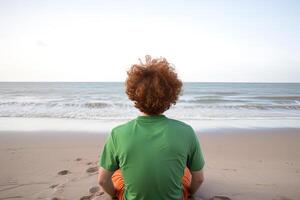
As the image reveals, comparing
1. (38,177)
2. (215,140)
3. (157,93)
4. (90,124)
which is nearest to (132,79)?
(157,93)

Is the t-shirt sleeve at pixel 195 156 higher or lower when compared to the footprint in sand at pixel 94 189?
higher

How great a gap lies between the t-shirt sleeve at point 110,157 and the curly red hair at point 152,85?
34 centimetres

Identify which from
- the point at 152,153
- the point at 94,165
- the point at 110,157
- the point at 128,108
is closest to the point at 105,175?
the point at 110,157

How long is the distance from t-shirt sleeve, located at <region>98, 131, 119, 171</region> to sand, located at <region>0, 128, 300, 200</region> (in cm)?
124

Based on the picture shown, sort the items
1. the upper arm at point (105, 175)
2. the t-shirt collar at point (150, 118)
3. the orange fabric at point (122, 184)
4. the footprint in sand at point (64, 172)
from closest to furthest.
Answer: the t-shirt collar at point (150, 118) → the upper arm at point (105, 175) → the orange fabric at point (122, 184) → the footprint in sand at point (64, 172)

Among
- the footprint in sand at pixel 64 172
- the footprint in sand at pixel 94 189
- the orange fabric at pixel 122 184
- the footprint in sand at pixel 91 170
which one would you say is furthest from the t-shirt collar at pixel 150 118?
the footprint in sand at pixel 64 172

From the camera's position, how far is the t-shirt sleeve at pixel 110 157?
1889 millimetres

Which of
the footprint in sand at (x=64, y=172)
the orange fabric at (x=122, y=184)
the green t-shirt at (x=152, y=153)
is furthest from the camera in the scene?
the footprint in sand at (x=64, y=172)

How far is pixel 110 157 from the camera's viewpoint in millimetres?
1927

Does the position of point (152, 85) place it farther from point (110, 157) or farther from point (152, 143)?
point (110, 157)

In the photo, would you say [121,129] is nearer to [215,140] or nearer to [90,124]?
[215,140]

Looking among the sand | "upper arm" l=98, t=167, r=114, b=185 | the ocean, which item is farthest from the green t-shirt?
the ocean

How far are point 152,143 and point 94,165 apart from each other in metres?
3.17

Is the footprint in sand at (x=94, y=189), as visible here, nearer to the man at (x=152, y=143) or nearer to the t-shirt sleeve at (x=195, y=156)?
the man at (x=152, y=143)
